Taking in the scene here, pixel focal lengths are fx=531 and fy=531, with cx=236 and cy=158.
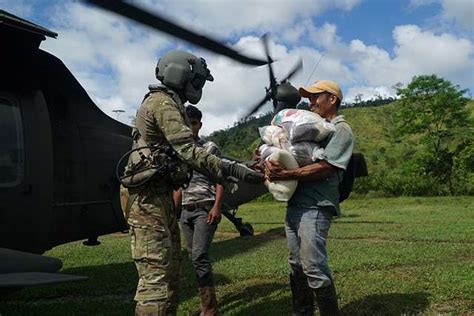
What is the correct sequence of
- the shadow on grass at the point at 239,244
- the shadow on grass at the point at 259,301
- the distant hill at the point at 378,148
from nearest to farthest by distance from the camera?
the shadow on grass at the point at 259,301, the shadow on grass at the point at 239,244, the distant hill at the point at 378,148

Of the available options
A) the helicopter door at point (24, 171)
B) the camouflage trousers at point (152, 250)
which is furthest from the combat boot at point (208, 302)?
the helicopter door at point (24, 171)

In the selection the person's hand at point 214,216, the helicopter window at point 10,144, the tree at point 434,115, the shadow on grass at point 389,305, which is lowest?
the shadow on grass at point 389,305

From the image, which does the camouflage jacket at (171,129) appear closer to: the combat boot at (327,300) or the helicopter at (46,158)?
the helicopter at (46,158)

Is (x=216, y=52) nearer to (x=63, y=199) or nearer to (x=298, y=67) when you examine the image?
(x=63, y=199)

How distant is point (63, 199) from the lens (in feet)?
17.4

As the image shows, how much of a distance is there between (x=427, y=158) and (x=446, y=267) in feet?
105

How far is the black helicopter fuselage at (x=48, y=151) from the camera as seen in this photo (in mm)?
4672

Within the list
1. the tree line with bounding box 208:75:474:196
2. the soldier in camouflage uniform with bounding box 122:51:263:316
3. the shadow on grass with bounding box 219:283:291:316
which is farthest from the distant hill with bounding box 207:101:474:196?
the shadow on grass with bounding box 219:283:291:316

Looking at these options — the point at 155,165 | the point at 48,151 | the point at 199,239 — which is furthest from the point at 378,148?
the point at 155,165

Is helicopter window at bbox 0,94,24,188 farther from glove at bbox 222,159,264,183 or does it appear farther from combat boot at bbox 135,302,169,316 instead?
glove at bbox 222,159,264,183

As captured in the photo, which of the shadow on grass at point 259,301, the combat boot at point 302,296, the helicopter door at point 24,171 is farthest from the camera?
the shadow on grass at point 259,301

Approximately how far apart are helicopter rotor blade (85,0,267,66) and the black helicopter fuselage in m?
1.89

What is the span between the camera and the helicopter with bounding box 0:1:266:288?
14.4 ft

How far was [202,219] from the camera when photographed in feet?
15.7
